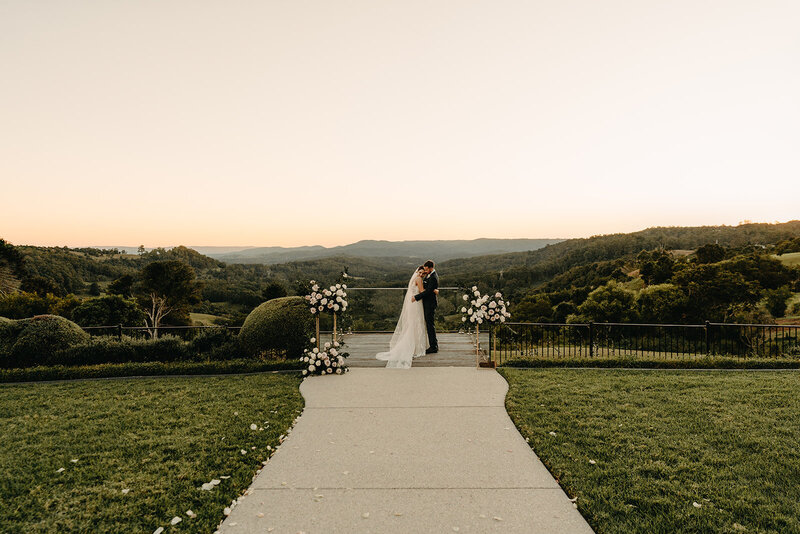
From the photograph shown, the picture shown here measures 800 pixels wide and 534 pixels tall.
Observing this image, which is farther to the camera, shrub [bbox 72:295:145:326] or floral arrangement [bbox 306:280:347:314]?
shrub [bbox 72:295:145:326]

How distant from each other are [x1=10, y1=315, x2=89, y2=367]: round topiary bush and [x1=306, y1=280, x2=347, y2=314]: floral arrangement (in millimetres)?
5195

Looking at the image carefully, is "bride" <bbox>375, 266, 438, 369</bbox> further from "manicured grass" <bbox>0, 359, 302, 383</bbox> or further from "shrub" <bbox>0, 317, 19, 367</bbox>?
"shrub" <bbox>0, 317, 19, 367</bbox>

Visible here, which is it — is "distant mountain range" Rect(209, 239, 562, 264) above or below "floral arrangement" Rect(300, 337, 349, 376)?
above

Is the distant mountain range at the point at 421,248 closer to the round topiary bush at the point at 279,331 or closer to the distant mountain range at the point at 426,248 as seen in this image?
the distant mountain range at the point at 426,248

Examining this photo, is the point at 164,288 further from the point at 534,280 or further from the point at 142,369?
the point at 534,280

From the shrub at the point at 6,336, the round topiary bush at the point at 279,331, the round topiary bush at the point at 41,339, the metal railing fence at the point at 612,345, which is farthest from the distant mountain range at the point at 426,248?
the shrub at the point at 6,336

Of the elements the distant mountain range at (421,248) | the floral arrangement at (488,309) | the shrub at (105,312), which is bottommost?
the shrub at (105,312)

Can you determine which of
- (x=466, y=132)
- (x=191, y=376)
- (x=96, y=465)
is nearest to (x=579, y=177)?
(x=466, y=132)

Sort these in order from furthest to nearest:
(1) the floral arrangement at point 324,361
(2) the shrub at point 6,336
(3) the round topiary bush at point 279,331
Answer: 1. (3) the round topiary bush at point 279,331
2. (2) the shrub at point 6,336
3. (1) the floral arrangement at point 324,361

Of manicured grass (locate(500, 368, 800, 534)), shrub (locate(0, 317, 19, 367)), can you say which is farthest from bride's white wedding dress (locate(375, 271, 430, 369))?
shrub (locate(0, 317, 19, 367))

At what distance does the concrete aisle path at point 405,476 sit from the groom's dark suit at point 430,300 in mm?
3106

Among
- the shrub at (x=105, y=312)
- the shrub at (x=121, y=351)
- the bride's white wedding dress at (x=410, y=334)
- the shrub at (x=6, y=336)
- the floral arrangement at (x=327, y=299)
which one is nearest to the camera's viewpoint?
the floral arrangement at (x=327, y=299)

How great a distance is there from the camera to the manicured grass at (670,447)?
311cm

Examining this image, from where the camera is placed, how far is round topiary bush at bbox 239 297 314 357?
28.4 ft
